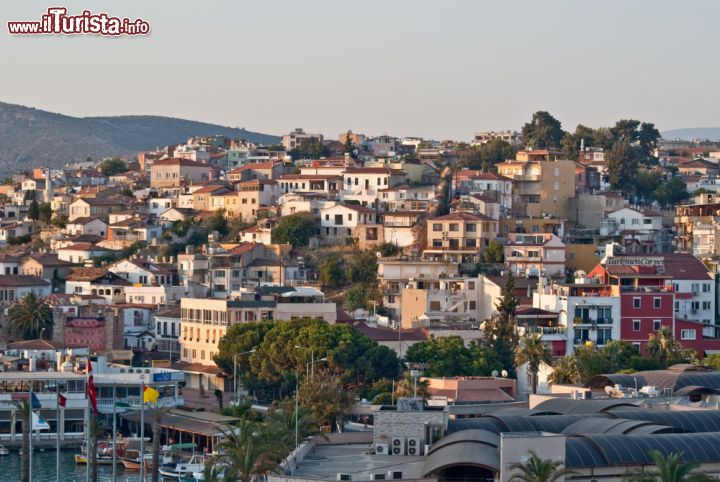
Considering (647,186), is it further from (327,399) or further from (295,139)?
(327,399)

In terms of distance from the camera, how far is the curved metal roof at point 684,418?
5969cm

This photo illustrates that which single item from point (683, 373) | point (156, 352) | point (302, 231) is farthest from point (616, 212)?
point (683, 373)

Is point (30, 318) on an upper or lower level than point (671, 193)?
lower

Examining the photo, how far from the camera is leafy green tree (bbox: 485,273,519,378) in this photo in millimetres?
89375

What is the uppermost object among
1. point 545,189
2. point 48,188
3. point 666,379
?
point 48,188

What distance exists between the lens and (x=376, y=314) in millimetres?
100562

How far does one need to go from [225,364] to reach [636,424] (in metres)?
36.7

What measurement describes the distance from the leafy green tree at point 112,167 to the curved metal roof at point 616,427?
9631 cm

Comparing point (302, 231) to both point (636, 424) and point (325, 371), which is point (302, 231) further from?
point (636, 424)

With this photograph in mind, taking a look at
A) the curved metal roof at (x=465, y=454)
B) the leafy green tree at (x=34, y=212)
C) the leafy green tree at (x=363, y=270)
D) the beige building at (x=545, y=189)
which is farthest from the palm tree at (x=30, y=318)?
the curved metal roof at (x=465, y=454)

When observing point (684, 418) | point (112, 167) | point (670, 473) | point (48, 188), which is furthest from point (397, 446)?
point (112, 167)

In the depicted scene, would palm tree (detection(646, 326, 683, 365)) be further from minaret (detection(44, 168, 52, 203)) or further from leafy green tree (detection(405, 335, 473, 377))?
minaret (detection(44, 168, 52, 203))

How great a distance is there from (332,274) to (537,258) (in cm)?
1056

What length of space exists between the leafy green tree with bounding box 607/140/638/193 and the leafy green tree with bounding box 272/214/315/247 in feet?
76.0
